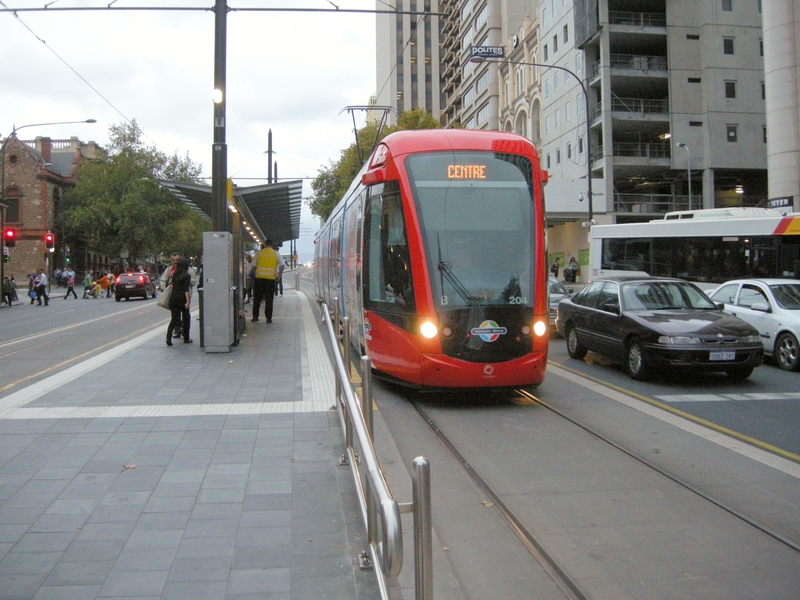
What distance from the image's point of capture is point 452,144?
9336 millimetres

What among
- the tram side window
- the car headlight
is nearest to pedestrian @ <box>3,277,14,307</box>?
the tram side window

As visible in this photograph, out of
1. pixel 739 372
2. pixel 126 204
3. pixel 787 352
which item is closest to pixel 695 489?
pixel 739 372

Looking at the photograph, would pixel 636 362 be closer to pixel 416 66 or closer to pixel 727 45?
pixel 727 45

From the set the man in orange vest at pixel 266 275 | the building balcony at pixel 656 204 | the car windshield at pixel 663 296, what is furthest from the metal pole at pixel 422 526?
the building balcony at pixel 656 204

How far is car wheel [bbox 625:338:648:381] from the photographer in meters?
10.8

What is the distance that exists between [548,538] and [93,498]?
9.98 ft

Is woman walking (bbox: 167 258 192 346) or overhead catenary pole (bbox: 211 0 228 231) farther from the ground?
overhead catenary pole (bbox: 211 0 228 231)

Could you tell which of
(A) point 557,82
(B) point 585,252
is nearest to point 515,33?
(A) point 557,82

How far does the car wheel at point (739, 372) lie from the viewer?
34.6 feet

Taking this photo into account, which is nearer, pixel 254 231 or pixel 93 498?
pixel 93 498

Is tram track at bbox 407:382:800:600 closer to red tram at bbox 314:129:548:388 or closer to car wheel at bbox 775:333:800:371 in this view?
red tram at bbox 314:129:548:388

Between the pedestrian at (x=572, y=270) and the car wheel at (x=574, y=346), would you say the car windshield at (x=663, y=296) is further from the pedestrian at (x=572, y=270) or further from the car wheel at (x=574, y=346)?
the pedestrian at (x=572, y=270)

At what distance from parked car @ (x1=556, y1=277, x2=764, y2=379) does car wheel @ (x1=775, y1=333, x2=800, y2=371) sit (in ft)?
5.34

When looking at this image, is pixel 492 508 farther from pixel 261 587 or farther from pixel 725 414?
pixel 725 414
